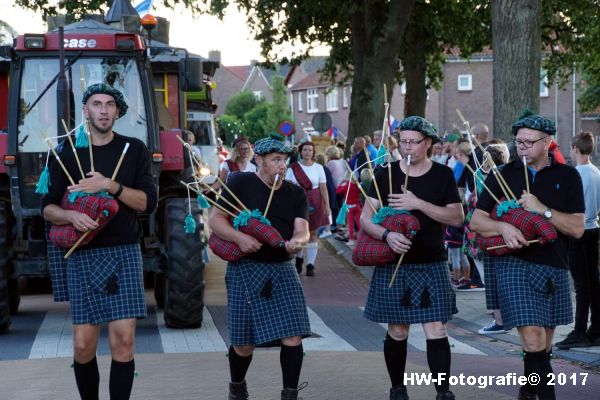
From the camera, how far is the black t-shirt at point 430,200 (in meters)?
6.90

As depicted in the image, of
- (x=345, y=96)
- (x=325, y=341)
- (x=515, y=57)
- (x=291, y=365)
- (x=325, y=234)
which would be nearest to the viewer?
(x=291, y=365)

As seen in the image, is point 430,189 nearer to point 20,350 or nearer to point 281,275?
point 281,275

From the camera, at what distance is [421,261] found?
694cm

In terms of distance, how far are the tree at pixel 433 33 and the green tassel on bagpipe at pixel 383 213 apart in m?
24.1

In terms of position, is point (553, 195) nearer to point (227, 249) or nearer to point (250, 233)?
point (250, 233)

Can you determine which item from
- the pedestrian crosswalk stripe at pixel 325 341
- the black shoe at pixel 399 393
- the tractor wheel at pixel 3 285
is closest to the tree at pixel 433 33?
the pedestrian crosswalk stripe at pixel 325 341

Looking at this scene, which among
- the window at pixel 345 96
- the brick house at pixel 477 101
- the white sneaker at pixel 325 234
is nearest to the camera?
the white sneaker at pixel 325 234

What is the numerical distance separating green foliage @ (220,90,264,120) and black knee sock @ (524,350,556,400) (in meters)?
111

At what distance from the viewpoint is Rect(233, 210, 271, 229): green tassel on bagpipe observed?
22.4ft

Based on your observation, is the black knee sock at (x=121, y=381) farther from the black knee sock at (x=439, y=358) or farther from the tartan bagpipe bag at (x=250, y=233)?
the black knee sock at (x=439, y=358)

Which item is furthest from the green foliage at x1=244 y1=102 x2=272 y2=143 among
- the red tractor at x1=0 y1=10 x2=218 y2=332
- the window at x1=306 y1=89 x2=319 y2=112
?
the red tractor at x1=0 y1=10 x2=218 y2=332

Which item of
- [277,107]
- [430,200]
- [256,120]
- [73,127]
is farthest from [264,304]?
[256,120]

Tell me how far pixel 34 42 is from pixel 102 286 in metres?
5.37

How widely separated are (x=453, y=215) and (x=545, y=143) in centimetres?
66
